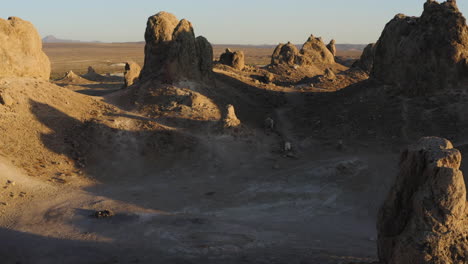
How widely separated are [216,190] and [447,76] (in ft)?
54.0

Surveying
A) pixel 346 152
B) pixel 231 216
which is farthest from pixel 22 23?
pixel 346 152

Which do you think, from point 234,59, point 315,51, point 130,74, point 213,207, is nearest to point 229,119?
point 213,207

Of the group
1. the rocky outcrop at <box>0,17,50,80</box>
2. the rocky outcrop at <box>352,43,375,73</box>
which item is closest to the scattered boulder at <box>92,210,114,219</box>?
the rocky outcrop at <box>0,17,50,80</box>

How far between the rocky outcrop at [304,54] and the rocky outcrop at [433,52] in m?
20.3

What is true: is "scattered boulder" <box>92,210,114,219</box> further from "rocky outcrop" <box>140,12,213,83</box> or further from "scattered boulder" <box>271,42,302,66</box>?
"scattered boulder" <box>271,42,302,66</box>

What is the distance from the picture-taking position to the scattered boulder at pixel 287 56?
163 feet

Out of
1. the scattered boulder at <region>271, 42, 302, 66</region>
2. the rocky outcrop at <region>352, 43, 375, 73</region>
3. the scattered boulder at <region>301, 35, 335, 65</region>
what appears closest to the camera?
the rocky outcrop at <region>352, 43, 375, 73</region>

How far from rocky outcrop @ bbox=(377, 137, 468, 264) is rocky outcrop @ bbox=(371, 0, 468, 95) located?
18886 mm

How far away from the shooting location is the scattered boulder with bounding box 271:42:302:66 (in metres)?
49.8

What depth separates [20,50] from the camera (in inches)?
1059

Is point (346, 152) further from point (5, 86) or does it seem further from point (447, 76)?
point (5, 86)

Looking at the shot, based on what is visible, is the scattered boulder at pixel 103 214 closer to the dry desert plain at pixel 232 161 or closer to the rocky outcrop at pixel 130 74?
the dry desert plain at pixel 232 161

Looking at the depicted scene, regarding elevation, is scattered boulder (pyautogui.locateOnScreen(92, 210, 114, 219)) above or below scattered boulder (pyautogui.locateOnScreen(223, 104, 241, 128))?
below

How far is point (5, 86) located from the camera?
2552 cm
